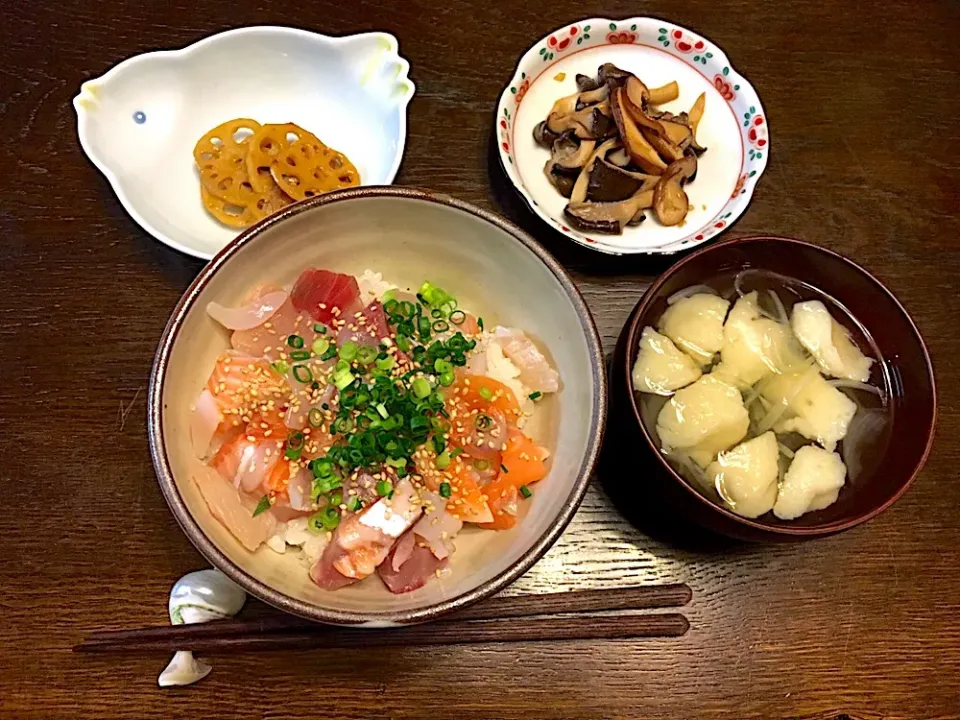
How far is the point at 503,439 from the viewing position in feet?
5.22

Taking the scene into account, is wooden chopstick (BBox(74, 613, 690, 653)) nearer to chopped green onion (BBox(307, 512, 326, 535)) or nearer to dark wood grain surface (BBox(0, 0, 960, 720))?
dark wood grain surface (BBox(0, 0, 960, 720))

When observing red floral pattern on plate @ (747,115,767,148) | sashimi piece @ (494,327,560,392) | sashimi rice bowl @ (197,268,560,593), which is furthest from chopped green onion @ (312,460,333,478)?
red floral pattern on plate @ (747,115,767,148)

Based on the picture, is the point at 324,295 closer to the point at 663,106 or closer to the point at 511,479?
the point at 511,479

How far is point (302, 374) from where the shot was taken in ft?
5.20

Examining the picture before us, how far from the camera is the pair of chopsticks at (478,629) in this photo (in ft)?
5.32

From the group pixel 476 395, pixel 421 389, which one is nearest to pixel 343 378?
pixel 421 389

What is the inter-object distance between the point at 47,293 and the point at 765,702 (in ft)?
6.43

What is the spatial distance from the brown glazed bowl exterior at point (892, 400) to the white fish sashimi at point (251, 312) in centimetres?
75

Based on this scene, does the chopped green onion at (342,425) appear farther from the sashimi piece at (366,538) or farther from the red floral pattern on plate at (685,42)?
the red floral pattern on plate at (685,42)

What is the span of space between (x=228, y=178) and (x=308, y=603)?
1167mm

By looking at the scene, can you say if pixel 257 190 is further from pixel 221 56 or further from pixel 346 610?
pixel 346 610

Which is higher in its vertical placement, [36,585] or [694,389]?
[694,389]

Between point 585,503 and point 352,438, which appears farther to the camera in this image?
point 585,503

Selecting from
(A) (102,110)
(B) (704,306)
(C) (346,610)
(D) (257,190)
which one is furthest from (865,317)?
(A) (102,110)
